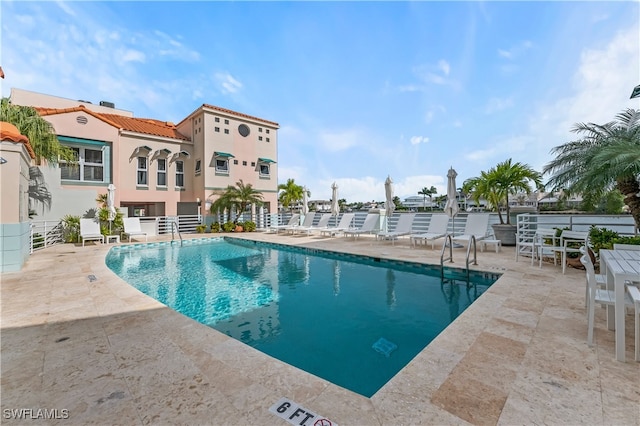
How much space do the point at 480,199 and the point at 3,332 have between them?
11.9 metres

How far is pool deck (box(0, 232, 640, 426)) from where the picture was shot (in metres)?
1.75

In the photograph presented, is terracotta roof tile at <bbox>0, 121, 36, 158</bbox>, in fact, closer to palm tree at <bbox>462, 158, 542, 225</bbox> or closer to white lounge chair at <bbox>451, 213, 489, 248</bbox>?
white lounge chair at <bbox>451, 213, 489, 248</bbox>

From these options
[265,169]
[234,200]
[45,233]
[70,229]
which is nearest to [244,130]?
[265,169]

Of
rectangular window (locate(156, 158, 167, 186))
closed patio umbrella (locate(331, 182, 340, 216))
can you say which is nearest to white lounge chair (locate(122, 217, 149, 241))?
rectangular window (locate(156, 158, 167, 186))

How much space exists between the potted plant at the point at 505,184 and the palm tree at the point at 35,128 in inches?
643

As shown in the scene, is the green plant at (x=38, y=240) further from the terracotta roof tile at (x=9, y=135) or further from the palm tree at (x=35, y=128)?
the terracotta roof tile at (x=9, y=135)

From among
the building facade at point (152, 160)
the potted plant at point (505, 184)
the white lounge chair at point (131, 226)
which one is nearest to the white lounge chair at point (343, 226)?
the potted plant at point (505, 184)

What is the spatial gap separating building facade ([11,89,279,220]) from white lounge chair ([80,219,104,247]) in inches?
72.2

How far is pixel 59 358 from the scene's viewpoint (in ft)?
8.17

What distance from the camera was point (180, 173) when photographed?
673 inches

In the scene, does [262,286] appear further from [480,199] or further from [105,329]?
[480,199]

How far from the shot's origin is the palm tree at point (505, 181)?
9.05 meters

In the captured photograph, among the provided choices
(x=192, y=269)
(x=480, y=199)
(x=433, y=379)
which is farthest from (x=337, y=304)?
(x=480, y=199)

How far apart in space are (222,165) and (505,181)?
48.7ft
